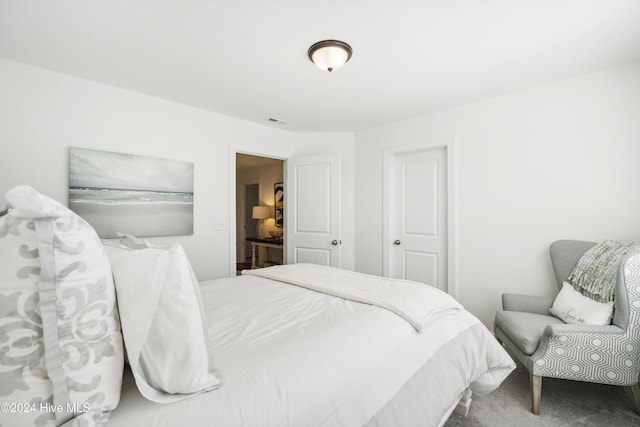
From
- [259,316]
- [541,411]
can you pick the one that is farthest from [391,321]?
[541,411]

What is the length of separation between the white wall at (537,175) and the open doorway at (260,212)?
138 inches

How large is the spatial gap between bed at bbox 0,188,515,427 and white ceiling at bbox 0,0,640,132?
1.46 meters

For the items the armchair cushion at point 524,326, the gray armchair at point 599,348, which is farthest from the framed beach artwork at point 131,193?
the gray armchair at point 599,348

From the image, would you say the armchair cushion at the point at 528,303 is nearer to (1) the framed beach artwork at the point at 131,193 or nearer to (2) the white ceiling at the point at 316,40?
(2) the white ceiling at the point at 316,40

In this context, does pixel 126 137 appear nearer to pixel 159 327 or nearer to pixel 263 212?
pixel 159 327

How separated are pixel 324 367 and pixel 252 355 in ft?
0.89

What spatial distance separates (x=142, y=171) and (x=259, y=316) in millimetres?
2062

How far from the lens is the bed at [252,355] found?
691 millimetres

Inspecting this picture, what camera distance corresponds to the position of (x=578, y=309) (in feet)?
6.42

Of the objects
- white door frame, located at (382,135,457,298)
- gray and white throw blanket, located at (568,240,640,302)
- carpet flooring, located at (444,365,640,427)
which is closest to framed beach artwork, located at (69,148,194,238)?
white door frame, located at (382,135,457,298)

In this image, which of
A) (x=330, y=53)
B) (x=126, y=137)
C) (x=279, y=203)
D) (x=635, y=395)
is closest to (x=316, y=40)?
(x=330, y=53)

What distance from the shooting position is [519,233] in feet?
8.89

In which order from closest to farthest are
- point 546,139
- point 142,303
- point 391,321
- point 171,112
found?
1. point 142,303
2. point 391,321
3. point 546,139
4. point 171,112

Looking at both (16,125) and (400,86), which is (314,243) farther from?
(16,125)
